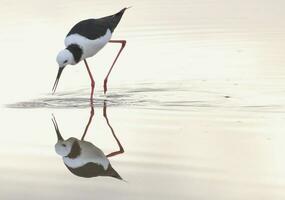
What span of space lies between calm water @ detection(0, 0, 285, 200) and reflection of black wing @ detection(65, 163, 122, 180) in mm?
52

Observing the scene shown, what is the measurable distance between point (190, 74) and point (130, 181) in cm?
306

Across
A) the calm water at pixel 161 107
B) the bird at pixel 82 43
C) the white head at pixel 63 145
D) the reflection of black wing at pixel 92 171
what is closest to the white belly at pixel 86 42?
the bird at pixel 82 43

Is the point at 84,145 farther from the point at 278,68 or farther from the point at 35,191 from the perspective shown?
the point at 278,68

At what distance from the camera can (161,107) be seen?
6.76m

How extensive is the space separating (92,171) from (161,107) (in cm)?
160

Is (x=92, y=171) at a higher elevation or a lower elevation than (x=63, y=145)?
higher

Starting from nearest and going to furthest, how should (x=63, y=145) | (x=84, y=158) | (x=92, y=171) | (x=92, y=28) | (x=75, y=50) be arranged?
(x=92, y=171)
(x=84, y=158)
(x=63, y=145)
(x=75, y=50)
(x=92, y=28)

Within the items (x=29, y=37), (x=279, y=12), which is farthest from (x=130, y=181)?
(x=279, y=12)

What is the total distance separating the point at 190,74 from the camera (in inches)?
311

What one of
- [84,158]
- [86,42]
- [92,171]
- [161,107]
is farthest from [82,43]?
[92,171]

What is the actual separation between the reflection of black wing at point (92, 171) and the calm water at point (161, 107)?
0.17 ft

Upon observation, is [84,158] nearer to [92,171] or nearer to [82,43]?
[92,171]

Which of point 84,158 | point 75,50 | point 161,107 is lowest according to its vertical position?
point 161,107

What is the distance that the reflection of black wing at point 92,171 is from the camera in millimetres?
5195
